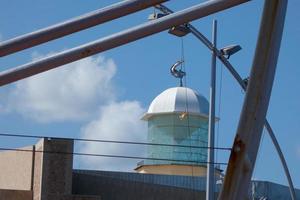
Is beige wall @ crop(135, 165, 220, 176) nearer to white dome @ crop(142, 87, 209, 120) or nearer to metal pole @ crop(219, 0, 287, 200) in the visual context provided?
white dome @ crop(142, 87, 209, 120)

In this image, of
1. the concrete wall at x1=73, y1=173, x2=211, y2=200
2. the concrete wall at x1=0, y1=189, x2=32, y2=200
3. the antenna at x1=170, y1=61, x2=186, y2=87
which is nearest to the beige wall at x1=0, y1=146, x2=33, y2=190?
the concrete wall at x1=0, y1=189, x2=32, y2=200

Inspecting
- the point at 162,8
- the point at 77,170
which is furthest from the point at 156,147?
the point at 162,8

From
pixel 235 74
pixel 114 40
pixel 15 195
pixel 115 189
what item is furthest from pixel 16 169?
pixel 114 40

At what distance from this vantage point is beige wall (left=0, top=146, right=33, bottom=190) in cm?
3241

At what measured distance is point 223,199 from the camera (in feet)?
30.9

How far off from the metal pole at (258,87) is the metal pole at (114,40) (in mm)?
414

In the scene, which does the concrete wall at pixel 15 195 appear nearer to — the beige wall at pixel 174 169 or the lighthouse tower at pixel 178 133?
the lighthouse tower at pixel 178 133

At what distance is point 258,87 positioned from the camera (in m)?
9.66

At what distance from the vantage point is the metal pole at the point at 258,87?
9578 mm

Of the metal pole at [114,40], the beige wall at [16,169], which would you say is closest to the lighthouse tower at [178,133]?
the beige wall at [16,169]

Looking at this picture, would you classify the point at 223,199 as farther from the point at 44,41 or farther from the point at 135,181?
the point at 135,181

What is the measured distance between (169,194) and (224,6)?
25310 millimetres

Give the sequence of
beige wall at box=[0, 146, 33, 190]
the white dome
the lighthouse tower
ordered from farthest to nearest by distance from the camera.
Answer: the white dome
the lighthouse tower
beige wall at box=[0, 146, 33, 190]

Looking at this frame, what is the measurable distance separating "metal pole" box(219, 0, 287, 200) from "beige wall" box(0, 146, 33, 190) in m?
22.9
